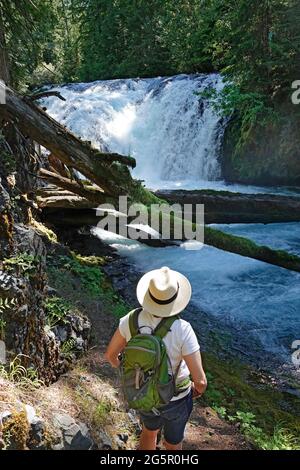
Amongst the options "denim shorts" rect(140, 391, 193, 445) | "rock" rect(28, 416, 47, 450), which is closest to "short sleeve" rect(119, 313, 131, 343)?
"denim shorts" rect(140, 391, 193, 445)

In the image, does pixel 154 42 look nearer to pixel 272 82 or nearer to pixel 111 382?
pixel 272 82

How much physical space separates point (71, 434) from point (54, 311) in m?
2.03

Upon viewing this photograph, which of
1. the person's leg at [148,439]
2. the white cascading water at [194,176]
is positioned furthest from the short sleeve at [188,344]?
the white cascading water at [194,176]

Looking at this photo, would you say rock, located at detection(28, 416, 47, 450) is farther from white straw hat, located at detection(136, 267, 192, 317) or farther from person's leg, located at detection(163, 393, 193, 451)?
white straw hat, located at detection(136, 267, 192, 317)

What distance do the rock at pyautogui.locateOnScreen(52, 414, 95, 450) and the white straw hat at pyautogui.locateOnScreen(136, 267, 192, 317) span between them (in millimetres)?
1188

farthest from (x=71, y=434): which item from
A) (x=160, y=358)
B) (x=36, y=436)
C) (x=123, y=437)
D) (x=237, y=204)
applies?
(x=237, y=204)

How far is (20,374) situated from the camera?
3891 mm

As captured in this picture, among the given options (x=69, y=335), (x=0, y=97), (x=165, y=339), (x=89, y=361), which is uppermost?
(x=0, y=97)

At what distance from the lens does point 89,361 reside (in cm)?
545

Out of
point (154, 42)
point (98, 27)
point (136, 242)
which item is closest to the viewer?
point (136, 242)

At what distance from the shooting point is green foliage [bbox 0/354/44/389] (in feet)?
12.1

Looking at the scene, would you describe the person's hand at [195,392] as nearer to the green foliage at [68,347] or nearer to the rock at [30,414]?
the rock at [30,414]
